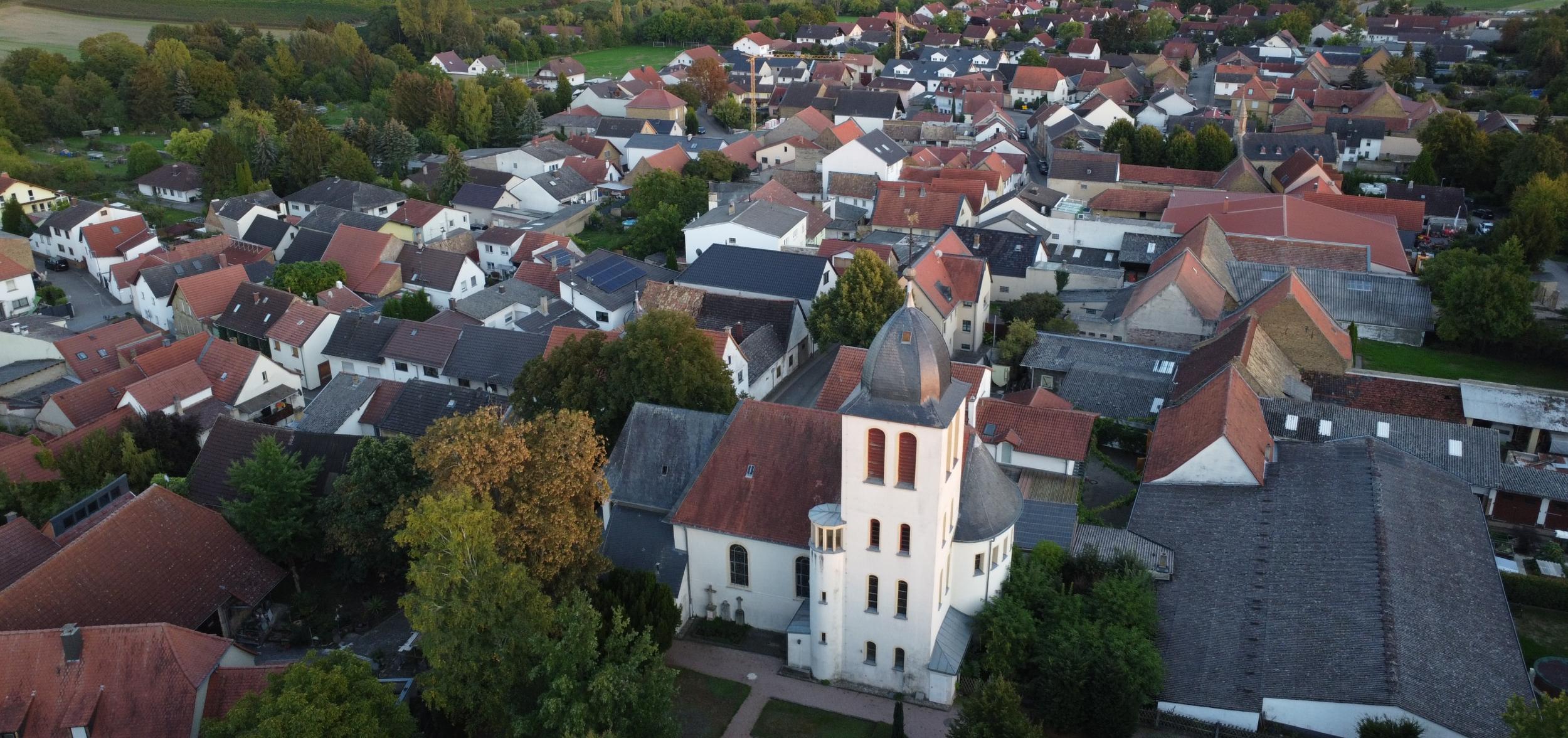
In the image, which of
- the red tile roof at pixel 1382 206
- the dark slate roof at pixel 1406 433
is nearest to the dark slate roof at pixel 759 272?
the dark slate roof at pixel 1406 433

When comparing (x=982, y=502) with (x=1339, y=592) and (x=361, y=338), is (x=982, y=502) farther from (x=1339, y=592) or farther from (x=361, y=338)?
(x=361, y=338)

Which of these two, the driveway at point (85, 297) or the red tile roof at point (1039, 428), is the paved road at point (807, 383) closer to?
the red tile roof at point (1039, 428)

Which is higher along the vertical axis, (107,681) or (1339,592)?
(107,681)

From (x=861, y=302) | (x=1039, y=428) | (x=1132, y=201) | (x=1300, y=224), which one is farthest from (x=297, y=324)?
(x=1300, y=224)

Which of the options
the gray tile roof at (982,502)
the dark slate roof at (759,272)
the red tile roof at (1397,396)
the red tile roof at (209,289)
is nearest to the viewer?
the gray tile roof at (982,502)

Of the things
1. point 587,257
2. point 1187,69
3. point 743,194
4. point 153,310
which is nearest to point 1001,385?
point 587,257

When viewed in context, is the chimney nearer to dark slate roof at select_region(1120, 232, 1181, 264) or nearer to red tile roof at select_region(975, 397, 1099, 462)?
red tile roof at select_region(975, 397, 1099, 462)
